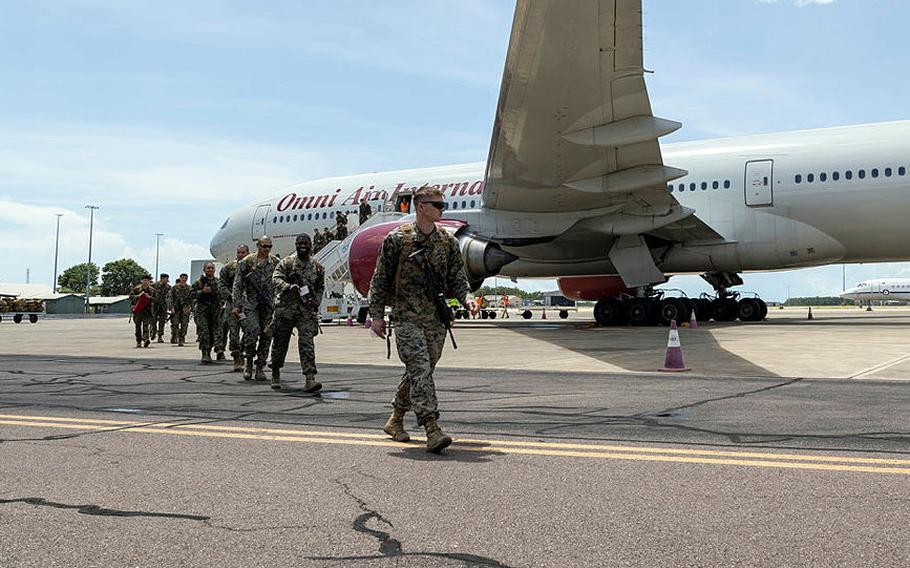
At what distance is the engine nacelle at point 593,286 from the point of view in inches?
909

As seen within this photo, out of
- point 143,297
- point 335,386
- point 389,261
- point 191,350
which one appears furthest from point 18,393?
point 143,297

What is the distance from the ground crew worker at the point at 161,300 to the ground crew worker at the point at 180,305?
43cm

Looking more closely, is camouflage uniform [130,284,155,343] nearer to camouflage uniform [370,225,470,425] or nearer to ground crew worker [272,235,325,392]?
ground crew worker [272,235,325,392]

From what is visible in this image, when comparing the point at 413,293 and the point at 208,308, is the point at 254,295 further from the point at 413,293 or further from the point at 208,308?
the point at 413,293

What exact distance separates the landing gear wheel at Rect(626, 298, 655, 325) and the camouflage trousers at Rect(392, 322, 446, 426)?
16.0 metres

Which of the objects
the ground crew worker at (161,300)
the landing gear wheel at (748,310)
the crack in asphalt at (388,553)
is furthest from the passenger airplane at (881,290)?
the crack in asphalt at (388,553)

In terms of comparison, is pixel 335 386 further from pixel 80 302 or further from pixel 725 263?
pixel 80 302

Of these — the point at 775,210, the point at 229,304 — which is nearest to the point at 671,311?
the point at 775,210

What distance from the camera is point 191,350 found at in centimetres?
1661

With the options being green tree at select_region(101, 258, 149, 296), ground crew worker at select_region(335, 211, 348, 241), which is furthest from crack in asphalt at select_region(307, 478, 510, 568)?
green tree at select_region(101, 258, 149, 296)

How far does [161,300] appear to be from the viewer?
1948 cm

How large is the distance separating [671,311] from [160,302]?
1253cm

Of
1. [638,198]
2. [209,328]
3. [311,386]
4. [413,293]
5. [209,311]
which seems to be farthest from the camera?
[638,198]

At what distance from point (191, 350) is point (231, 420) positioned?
10476 millimetres
